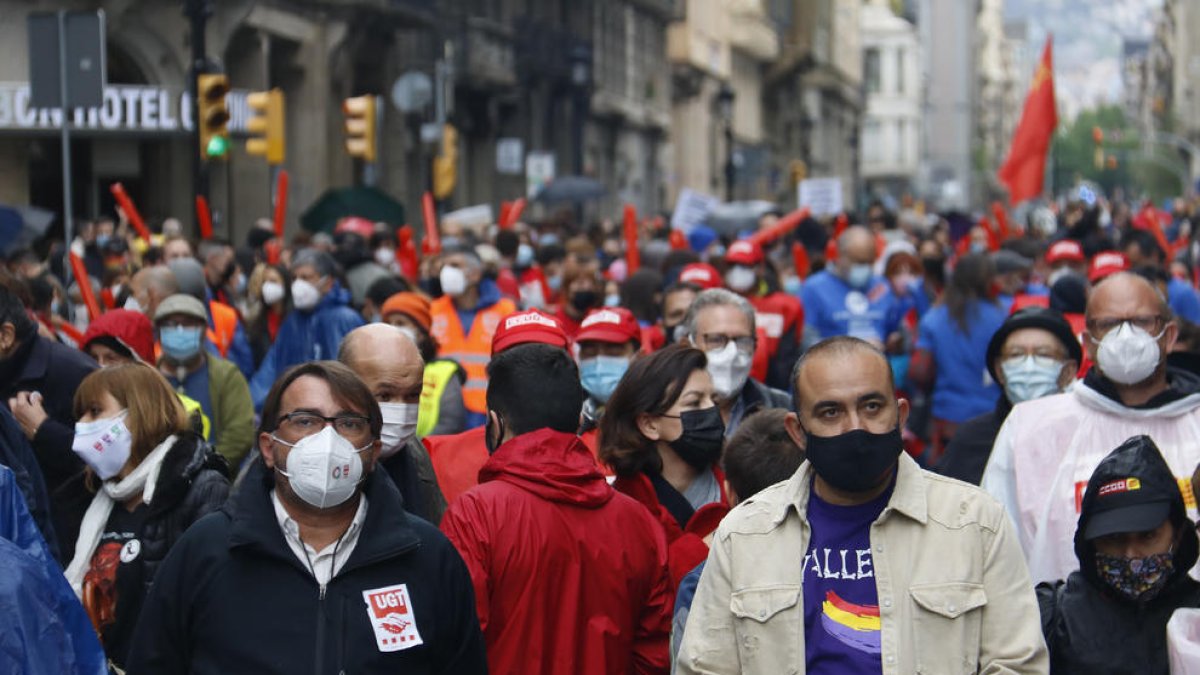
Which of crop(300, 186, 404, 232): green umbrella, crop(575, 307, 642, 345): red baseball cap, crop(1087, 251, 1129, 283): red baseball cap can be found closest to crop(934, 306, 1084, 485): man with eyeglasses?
crop(575, 307, 642, 345): red baseball cap

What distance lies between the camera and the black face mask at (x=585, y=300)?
40.5 ft

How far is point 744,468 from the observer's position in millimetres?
5570

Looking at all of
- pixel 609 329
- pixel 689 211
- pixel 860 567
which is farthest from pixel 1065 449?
pixel 689 211

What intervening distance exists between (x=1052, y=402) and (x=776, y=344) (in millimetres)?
5094

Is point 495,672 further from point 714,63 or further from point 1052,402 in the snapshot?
point 714,63

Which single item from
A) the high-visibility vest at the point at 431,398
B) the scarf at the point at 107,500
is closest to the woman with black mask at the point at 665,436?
the scarf at the point at 107,500

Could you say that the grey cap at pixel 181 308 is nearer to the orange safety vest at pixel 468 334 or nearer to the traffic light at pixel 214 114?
the orange safety vest at pixel 468 334

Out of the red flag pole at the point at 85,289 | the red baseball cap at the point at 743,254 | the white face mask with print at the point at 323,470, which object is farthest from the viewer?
the red baseball cap at the point at 743,254

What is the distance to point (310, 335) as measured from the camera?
1112cm

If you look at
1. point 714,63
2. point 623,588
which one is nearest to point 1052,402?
point 623,588

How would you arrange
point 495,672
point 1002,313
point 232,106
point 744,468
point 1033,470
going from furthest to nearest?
point 232,106, point 1002,313, point 1033,470, point 744,468, point 495,672

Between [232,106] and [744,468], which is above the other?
[232,106]

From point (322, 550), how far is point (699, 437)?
1769 mm

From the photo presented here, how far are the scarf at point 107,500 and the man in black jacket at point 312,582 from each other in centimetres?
121
